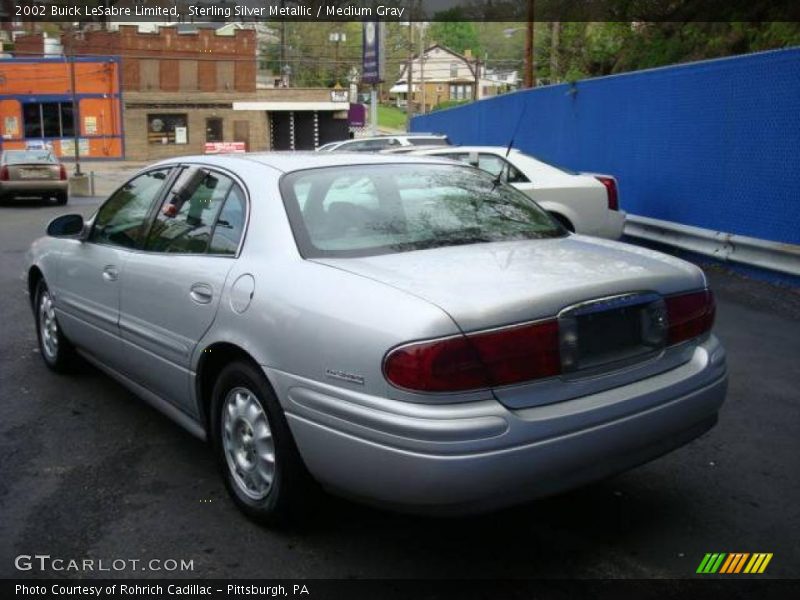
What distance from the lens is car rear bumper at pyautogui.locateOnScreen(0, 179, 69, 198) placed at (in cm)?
2011

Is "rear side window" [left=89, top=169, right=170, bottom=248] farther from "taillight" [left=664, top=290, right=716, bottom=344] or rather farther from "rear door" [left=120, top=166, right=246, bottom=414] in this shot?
"taillight" [left=664, top=290, right=716, bottom=344]

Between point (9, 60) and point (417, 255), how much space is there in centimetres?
4832

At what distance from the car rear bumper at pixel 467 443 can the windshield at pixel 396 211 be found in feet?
2.30

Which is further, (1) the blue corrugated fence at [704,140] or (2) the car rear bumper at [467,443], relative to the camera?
(1) the blue corrugated fence at [704,140]

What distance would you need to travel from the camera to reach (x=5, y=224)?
16234mm

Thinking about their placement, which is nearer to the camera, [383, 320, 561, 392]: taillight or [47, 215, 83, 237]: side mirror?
[383, 320, 561, 392]: taillight

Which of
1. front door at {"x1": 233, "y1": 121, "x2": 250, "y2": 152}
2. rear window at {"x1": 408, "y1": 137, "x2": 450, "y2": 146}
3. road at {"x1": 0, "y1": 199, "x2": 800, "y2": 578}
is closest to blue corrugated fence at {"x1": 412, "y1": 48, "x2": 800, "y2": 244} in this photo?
rear window at {"x1": 408, "y1": 137, "x2": 450, "y2": 146}

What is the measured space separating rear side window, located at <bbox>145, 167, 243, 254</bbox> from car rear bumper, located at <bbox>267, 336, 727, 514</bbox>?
1.05 meters

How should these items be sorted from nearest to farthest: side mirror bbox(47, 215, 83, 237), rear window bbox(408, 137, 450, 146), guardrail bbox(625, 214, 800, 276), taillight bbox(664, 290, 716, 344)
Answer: taillight bbox(664, 290, 716, 344), side mirror bbox(47, 215, 83, 237), guardrail bbox(625, 214, 800, 276), rear window bbox(408, 137, 450, 146)

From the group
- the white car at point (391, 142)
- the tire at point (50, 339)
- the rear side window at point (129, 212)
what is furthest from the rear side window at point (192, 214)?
the white car at point (391, 142)

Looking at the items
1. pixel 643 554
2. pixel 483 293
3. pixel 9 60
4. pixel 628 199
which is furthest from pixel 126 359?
pixel 9 60

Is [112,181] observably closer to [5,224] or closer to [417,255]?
[5,224]

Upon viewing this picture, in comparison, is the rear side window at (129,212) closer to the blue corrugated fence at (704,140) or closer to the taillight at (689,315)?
the taillight at (689,315)

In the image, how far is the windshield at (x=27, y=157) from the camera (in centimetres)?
2062
